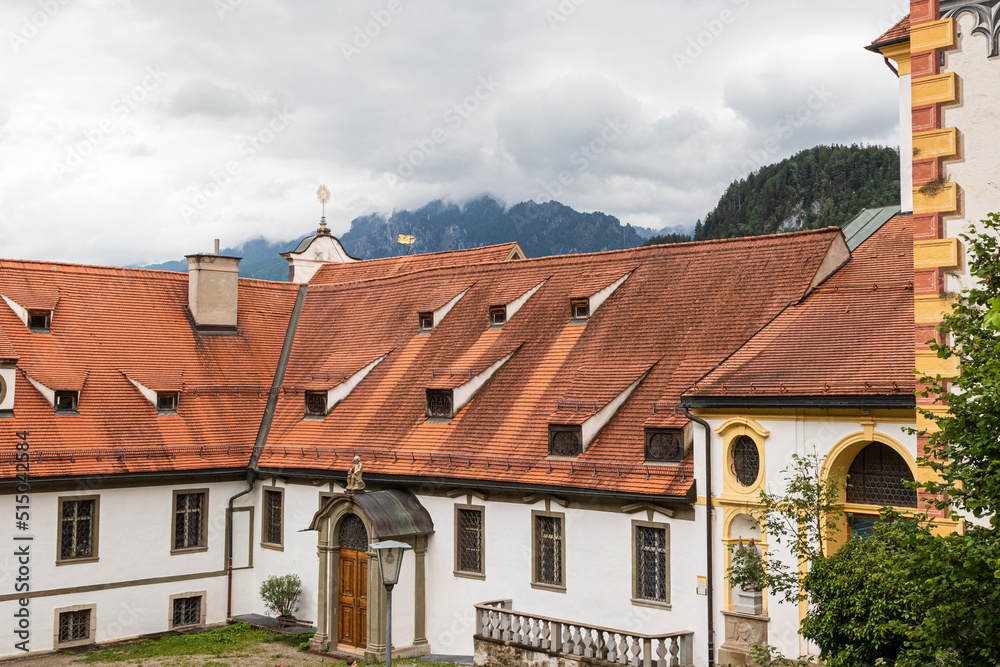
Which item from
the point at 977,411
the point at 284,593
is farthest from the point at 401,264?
the point at 977,411

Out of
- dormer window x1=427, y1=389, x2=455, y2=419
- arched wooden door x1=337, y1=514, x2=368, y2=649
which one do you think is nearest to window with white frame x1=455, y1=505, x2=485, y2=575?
arched wooden door x1=337, y1=514, x2=368, y2=649

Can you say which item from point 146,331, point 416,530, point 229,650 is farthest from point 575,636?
point 146,331

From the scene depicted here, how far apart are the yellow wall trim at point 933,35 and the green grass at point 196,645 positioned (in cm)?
2001

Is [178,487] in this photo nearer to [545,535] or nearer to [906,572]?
[545,535]

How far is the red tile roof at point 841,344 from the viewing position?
18406 millimetres

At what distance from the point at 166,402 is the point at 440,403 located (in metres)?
8.20

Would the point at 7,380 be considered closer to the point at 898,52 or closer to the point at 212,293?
the point at 212,293

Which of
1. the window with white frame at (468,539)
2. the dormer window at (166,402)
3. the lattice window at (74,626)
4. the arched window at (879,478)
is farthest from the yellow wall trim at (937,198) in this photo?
the lattice window at (74,626)

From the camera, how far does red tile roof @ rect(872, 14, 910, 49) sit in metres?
20.4

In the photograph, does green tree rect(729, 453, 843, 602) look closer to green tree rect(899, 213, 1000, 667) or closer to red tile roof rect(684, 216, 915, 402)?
red tile roof rect(684, 216, 915, 402)

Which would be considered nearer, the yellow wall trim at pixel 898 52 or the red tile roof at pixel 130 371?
the yellow wall trim at pixel 898 52

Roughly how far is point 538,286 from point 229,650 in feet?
39.7

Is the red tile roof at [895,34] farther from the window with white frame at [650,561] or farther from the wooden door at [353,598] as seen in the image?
the wooden door at [353,598]

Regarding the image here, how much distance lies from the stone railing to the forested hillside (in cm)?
7465
